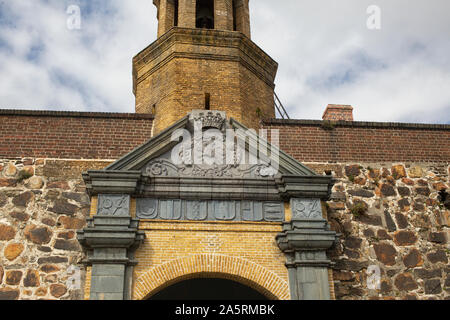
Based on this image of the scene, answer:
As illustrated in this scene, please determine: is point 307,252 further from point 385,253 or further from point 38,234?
point 38,234

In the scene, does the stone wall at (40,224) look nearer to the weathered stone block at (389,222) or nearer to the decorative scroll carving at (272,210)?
the decorative scroll carving at (272,210)

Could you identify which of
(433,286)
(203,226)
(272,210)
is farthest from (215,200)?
(433,286)

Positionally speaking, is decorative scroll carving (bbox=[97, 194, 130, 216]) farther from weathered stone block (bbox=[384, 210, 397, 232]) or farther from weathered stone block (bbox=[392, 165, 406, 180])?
weathered stone block (bbox=[392, 165, 406, 180])

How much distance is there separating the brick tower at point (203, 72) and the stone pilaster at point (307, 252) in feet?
11.2

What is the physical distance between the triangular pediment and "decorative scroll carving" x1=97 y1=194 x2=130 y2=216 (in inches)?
20.7

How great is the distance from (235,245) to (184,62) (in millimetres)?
5117

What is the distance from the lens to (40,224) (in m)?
9.61

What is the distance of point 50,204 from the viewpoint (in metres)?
9.83

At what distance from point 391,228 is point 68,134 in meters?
6.77

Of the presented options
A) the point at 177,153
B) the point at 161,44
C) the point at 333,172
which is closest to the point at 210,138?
the point at 177,153

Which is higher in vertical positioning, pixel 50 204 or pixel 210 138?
pixel 210 138

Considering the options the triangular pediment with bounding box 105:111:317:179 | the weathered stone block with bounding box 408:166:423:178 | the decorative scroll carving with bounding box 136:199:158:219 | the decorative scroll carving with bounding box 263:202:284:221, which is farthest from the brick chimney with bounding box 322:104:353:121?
the decorative scroll carving with bounding box 136:199:158:219
